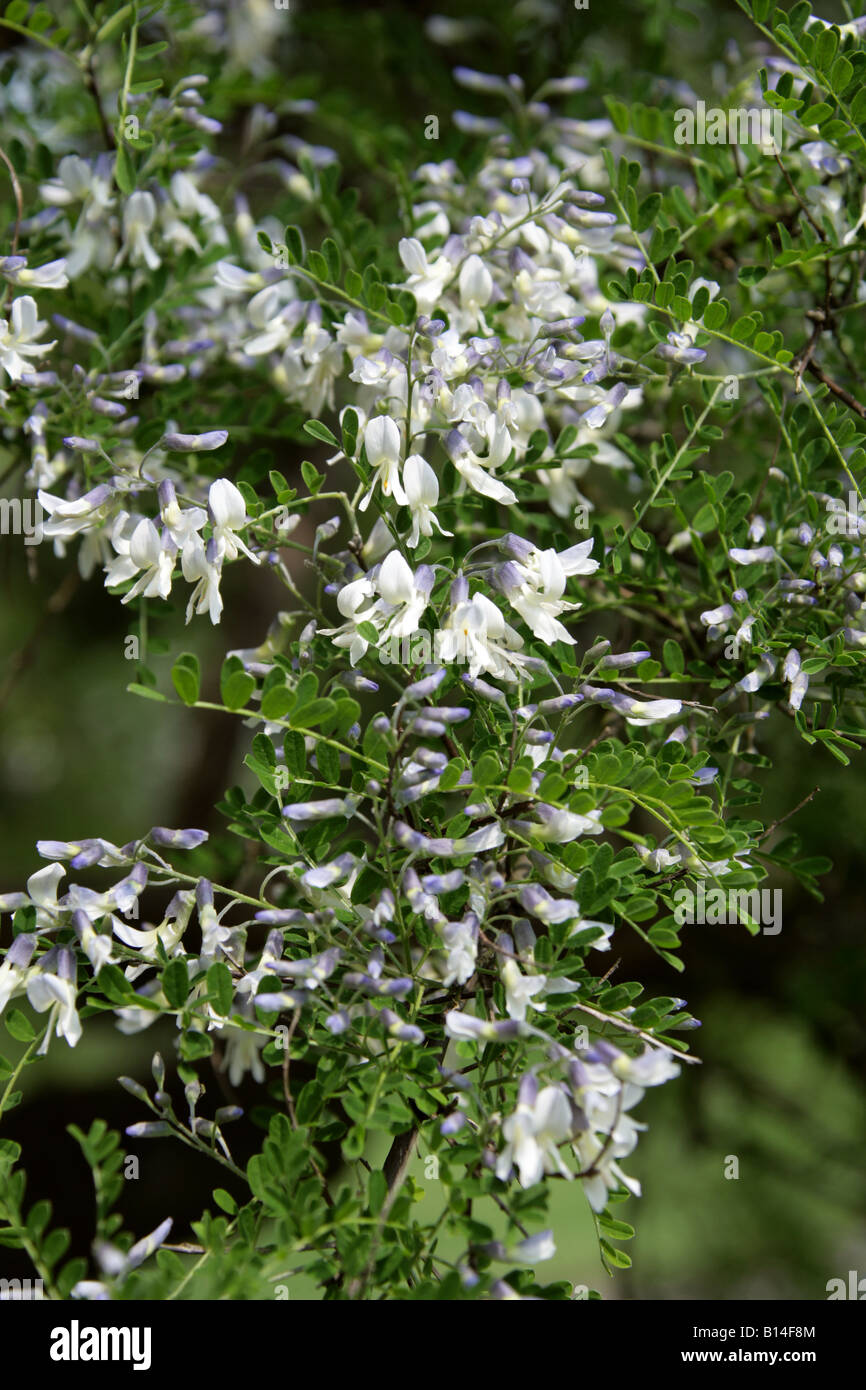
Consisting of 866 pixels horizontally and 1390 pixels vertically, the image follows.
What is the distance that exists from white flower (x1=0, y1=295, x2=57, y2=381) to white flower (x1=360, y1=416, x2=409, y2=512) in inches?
17.8

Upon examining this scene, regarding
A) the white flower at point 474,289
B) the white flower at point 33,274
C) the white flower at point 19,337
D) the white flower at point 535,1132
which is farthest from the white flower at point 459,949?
the white flower at point 33,274

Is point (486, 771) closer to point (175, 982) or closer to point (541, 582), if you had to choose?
point (541, 582)

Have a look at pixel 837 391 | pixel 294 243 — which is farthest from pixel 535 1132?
pixel 294 243

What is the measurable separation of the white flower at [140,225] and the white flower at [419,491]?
0.62 m

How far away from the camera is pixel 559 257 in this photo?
1.30 metres

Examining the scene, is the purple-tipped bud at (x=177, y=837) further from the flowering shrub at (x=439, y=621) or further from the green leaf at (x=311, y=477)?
the green leaf at (x=311, y=477)

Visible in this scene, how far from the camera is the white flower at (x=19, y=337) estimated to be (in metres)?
1.22

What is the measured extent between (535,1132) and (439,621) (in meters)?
0.44

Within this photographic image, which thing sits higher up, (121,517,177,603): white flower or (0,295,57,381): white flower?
(0,295,57,381): white flower

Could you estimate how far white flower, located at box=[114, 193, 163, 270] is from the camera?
139cm

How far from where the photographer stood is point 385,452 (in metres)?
0.99

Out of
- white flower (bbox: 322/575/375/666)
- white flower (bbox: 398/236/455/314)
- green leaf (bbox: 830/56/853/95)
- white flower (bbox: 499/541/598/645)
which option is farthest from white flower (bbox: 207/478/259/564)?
green leaf (bbox: 830/56/853/95)
